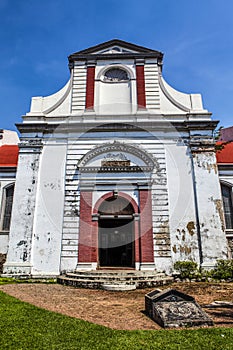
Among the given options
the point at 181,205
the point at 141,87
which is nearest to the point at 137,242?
the point at 181,205

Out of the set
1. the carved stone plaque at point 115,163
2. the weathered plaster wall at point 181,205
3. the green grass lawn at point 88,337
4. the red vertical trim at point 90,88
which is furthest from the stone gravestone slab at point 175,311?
the red vertical trim at point 90,88

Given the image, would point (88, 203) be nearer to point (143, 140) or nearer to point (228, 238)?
point (143, 140)

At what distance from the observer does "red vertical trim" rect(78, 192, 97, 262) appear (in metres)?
13.1

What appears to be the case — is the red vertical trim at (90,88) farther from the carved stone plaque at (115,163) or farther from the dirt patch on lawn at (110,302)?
the dirt patch on lawn at (110,302)

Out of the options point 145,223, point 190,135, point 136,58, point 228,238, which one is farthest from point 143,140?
point 228,238

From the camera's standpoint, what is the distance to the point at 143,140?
1506 cm

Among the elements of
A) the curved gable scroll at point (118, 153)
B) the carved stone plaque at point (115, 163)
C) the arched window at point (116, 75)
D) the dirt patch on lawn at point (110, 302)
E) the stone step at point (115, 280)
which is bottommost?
the dirt patch on lawn at point (110, 302)

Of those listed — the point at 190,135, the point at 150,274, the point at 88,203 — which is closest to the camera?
the point at 150,274

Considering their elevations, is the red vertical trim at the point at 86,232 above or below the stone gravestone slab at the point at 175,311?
above

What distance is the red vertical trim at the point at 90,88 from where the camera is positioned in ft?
53.0

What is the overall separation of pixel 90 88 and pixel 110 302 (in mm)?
12449

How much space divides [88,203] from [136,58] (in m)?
9.64

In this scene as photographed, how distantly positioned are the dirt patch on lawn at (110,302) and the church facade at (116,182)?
2.75 m

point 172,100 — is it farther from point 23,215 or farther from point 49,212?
point 23,215
